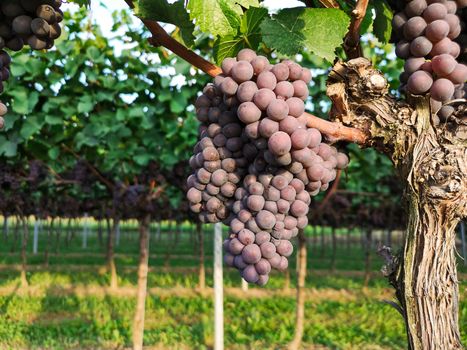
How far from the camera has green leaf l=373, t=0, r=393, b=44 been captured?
1839 mm

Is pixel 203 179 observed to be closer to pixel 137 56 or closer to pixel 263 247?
pixel 263 247

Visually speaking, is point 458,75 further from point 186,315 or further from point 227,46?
point 186,315

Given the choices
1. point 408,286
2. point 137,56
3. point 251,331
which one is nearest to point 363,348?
point 251,331

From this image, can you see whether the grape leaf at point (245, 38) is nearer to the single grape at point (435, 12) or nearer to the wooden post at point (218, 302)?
the single grape at point (435, 12)

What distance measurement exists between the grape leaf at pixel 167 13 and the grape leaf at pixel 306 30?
0.74 feet

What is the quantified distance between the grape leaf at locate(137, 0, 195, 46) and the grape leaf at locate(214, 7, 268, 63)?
12 centimetres

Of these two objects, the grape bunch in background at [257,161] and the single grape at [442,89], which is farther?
the single grape at [442,89]

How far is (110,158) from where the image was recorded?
6.60m

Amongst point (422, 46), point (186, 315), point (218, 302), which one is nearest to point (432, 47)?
point (422, 46)

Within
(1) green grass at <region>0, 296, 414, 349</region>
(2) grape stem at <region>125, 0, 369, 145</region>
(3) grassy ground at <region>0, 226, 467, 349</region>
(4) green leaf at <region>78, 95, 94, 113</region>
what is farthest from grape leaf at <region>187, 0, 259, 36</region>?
(1) green grass at <region>0, 296, 414, 349</region>

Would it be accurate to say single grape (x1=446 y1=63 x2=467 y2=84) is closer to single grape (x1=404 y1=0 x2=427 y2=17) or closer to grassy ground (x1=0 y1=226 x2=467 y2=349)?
single grape (x1=404 y1=0 x2=427 y2=17)

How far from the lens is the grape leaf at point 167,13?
1.43 meters

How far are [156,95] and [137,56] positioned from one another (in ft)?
1.76

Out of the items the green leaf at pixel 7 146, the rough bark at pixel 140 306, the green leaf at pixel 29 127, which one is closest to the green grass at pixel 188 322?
the rough bark at pixel 140 306
